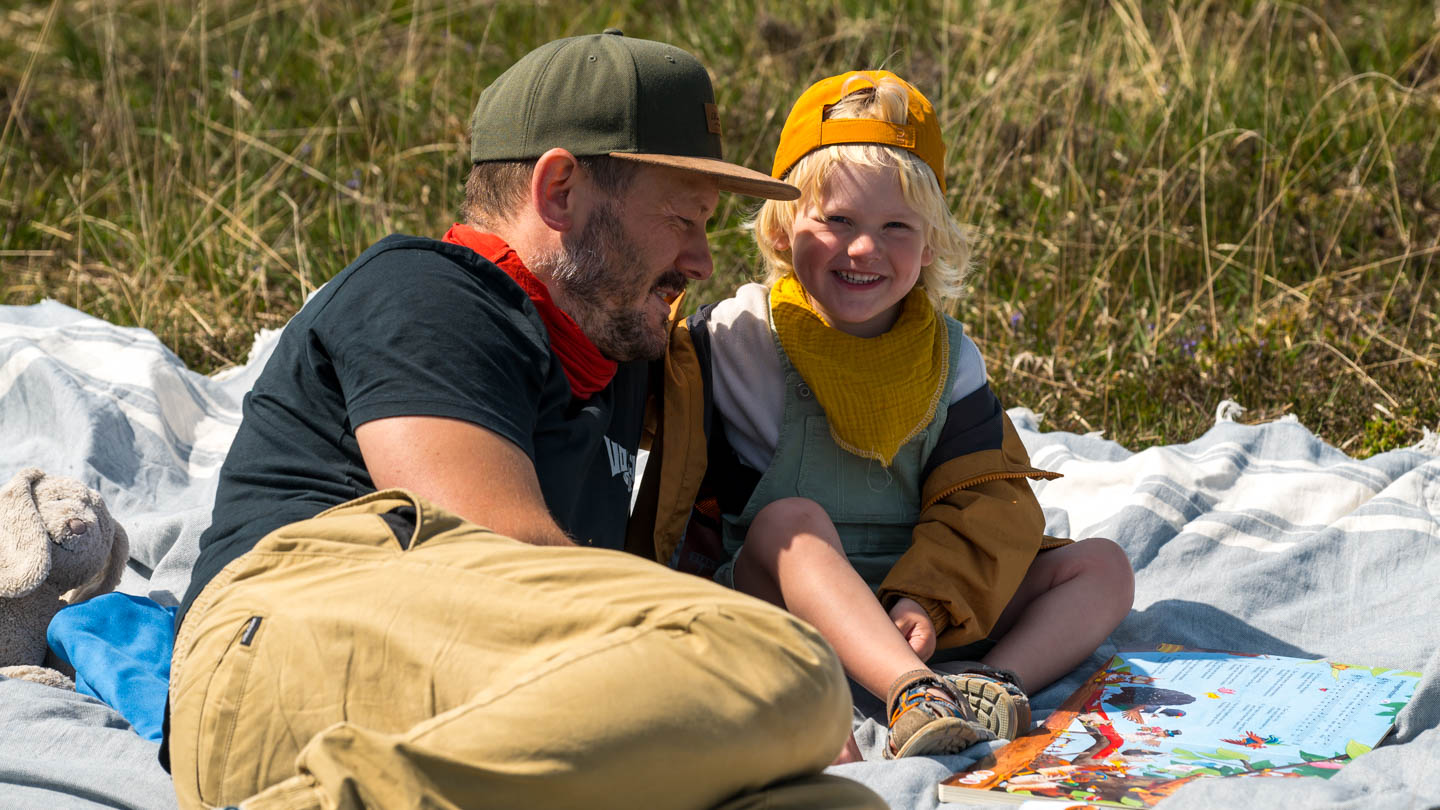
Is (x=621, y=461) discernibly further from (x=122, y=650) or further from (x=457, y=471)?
(x=122, y=650)

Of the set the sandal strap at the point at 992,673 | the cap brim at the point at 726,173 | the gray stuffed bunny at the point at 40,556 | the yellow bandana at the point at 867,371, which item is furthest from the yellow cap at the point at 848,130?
the gray stuffed bunny at the point at 40,556

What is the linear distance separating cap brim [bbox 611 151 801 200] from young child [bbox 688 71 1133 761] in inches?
16.1

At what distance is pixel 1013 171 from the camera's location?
5.16 metres

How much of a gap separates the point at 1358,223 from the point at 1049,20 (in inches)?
62.1

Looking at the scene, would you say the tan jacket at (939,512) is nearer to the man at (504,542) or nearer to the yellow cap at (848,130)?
the man at (504,542)

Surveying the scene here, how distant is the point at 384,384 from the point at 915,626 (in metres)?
1.15

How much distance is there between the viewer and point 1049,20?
5.76 meters

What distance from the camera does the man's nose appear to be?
2.46 meters

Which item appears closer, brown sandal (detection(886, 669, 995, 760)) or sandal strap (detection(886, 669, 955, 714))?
brown sandal (detection(886, 669, 995, 760))

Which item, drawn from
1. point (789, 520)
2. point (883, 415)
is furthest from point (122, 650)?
point (883, 415)

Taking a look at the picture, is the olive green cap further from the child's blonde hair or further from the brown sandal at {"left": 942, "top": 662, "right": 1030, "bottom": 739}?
the brown sandal at {"left": 942, "top": 662, "right": 1030, "bottom": 739}

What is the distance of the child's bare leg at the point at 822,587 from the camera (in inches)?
95.6

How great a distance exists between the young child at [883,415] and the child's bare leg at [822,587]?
1 centimetres

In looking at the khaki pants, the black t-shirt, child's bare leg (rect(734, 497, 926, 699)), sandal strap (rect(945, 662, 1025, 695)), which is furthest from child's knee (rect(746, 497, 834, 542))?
the khaki pants
